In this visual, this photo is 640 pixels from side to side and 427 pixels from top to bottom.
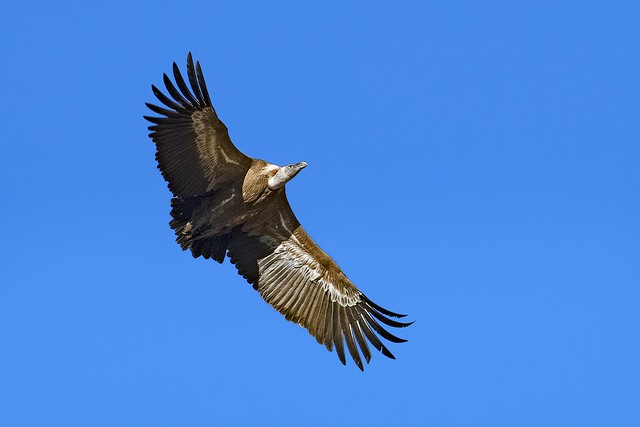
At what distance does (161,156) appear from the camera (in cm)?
1608

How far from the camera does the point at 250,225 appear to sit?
56.3ft

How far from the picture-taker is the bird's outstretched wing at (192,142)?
15609mm

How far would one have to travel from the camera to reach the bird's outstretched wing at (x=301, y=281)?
16.9 m

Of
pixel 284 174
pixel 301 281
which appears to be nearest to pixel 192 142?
pixel 284 174

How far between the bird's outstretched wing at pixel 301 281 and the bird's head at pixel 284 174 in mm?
Answer: 533

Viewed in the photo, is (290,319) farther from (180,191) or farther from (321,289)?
(180,191)

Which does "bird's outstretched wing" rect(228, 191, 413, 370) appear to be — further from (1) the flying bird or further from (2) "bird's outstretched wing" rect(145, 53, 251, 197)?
(2) "bird's outstretched wing" rect(145, 53, 251, 197)

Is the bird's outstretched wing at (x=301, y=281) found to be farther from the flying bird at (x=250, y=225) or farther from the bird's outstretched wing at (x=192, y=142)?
the bird's outstretched wing at (x=192, y=142)

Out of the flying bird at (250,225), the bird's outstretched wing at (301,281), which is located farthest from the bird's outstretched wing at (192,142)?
the bird's outstretched wing at (301,281)

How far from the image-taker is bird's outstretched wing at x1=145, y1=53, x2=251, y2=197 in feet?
51.2

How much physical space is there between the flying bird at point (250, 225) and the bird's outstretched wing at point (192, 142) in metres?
0.01

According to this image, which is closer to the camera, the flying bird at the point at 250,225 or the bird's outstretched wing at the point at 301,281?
the flying bird at the point at 250,225

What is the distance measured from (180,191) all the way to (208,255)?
1.21 meters

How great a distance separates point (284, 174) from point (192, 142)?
1.47 meters
